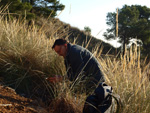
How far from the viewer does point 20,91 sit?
3.20 m

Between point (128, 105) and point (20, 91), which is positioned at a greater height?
point (128, 105)

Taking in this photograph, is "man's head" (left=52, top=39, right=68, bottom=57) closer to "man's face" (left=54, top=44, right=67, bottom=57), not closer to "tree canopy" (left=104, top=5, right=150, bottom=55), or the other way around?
"man's face" (left=54, top=44, right=67, bottom=57)

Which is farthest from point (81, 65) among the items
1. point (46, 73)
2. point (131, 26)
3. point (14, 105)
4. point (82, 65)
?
point (131, 26)

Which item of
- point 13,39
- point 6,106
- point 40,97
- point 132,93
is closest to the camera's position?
point 6,106

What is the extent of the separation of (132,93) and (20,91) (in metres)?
1.74

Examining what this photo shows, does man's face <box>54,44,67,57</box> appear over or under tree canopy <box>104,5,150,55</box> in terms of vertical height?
under

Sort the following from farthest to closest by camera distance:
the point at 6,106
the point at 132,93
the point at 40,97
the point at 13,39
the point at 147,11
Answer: the point at 147,11
the point at 13,39
the point at 40,97
the point at 132,93
the point at 6,106

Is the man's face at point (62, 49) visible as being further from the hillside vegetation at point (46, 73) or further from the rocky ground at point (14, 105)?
the rocky ground at point (14, 105)

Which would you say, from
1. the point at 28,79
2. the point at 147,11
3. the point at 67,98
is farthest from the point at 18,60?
the point at 147,11

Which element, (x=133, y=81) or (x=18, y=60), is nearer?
(x=133, y=81)

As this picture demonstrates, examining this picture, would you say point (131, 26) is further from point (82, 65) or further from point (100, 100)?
point (100, 100)

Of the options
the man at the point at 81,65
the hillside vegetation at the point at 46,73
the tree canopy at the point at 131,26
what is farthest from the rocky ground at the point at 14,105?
the tree canopy at the point at 131,26

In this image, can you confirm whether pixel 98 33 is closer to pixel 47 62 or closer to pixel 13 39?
pixel 47 62

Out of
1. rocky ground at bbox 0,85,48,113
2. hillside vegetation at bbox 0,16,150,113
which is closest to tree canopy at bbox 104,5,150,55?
hillside vegetation at bbox 0,16,150,113
